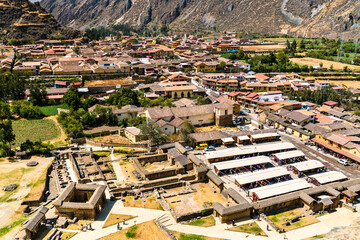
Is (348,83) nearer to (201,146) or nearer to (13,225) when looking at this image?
(201,146)

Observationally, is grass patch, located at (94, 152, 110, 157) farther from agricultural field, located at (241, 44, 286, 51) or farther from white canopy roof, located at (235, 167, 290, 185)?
agricultural field, located at (241, 44, 286, 51)

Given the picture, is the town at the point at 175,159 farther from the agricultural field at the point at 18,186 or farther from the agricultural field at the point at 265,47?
the agricultural field at the point at 265,47

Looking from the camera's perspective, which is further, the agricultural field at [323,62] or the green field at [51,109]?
the agricultural field at [323,62]

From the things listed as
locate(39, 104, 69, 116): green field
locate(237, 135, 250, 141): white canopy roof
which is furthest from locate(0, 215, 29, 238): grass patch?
locate(39, 104, 69, 116): green field

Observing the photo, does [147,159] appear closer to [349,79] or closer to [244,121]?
[244,121]

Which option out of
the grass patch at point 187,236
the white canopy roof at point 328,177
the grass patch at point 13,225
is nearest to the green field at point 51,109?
the grass patch at point 13,225

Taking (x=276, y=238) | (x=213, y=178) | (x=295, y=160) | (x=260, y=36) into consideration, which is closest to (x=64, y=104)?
(x=213, y=178)
